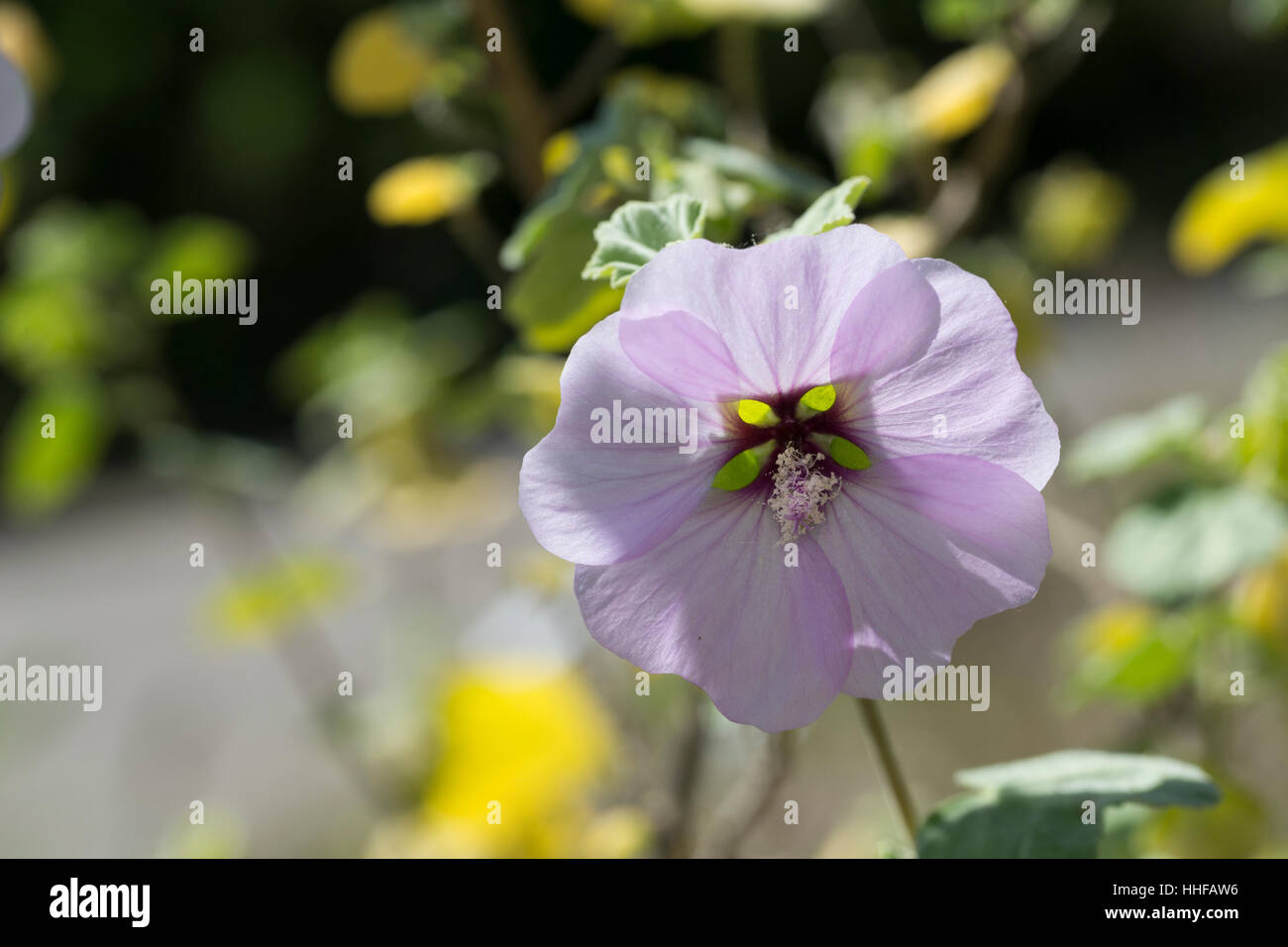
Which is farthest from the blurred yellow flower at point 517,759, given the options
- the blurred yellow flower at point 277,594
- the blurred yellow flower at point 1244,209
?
the blurred yellow flower at point 1244,209

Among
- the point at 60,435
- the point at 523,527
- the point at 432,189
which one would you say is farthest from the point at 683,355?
the point at 523,527

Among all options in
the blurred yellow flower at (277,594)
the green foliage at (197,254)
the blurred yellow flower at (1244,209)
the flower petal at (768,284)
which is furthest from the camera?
the blurred yellow flower at (277,594)

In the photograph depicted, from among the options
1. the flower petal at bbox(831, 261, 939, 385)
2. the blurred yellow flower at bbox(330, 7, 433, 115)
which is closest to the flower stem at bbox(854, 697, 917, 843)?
the flower petal at bbox(831, 261, 939, 385)

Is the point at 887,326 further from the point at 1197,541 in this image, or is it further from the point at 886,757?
the point at 1197,541

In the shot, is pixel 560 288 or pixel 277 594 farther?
pixel 277 594

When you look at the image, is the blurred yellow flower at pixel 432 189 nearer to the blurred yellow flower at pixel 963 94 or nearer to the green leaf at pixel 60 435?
the blurred yellow flower at pixel 963 94

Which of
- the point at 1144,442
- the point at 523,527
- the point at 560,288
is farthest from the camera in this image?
the point at 523,527
